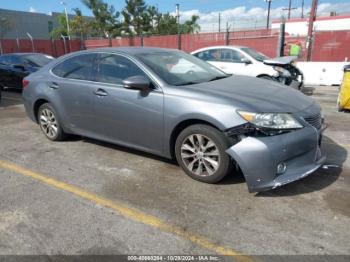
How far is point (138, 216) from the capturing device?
3.27 meters

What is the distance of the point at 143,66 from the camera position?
4242 millimetres

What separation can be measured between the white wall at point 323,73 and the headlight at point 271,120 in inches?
389

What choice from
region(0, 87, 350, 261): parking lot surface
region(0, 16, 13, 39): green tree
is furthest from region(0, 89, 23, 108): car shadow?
region(0, 16, 13, 39): green tree

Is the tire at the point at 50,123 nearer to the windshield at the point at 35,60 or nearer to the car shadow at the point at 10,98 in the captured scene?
the car shadow at the point at 10,98

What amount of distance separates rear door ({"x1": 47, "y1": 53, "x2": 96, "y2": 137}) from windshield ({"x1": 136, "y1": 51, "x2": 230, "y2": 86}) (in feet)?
3.09

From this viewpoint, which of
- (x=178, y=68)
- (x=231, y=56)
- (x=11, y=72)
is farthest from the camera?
(x=11, y=72)

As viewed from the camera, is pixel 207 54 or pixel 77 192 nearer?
pixel 77 192

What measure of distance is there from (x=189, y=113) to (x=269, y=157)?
1009mm

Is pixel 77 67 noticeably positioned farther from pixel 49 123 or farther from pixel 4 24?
pixel 4 24

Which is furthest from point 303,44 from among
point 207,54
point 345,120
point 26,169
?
point 26,169

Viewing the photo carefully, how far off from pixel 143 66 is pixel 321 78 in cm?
1039

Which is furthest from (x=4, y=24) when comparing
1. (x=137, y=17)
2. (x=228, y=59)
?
(x=228, y=59)

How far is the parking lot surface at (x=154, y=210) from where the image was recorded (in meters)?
2.82

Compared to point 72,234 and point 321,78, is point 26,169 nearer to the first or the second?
point 72,234
